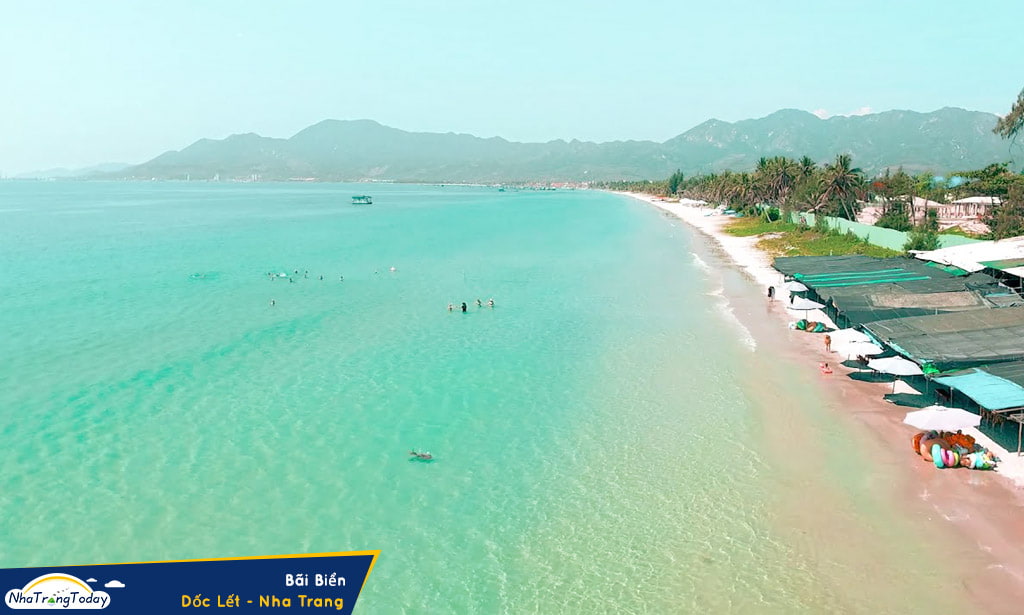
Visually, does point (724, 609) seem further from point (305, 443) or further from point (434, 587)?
point (305, 443)

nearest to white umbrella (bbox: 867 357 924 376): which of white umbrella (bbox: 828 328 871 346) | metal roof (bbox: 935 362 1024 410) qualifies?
metal roof (bbox: 935 362 1024 410)

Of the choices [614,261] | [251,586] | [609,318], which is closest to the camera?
[251,586]

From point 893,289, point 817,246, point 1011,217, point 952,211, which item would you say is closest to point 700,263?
point 817,246

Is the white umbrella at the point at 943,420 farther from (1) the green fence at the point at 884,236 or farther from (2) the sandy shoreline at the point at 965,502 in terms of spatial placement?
(1) the green fence at the point at 884,236

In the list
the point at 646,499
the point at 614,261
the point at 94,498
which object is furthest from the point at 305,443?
the point at 614,261

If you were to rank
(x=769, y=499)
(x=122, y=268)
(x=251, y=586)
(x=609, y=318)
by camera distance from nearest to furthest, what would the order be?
(x=251, y=586) < (x=769, y=499) < (x=609, y=318) < (x=122, y=268)

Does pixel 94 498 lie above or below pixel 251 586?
below

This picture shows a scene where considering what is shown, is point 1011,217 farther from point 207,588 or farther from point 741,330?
point 207,588

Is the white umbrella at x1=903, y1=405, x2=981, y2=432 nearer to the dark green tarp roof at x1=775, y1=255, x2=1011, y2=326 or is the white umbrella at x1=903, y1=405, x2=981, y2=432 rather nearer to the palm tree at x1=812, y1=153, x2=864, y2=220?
the dark green tarp roof at x1=775, y1=255, x2=1011, y2=326

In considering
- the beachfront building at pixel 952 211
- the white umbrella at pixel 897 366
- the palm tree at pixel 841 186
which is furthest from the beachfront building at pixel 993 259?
the beachfront building at pixel 952 211
